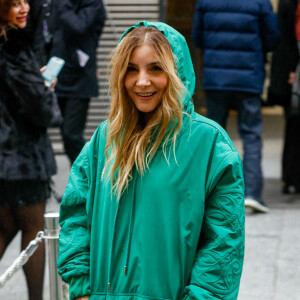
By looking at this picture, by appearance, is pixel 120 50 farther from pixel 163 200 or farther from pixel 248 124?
pixel 248 124

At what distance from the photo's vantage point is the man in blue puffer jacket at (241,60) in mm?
6449

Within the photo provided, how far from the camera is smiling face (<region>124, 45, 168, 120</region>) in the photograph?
2.58m

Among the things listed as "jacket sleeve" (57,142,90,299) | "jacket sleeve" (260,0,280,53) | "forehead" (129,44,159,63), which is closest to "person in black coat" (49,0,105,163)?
"jacket sleeve" (260,0,280,53)

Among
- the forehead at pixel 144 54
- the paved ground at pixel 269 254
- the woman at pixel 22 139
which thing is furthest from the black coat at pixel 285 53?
the forehead at pixel 144 54

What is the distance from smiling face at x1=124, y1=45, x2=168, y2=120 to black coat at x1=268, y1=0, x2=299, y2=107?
447cm

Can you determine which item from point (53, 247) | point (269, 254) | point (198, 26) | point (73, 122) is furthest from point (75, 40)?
point (53, 247)

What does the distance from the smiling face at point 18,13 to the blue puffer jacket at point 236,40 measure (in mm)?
2769

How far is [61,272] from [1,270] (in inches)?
115

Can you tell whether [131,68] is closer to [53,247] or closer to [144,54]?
[144,54]

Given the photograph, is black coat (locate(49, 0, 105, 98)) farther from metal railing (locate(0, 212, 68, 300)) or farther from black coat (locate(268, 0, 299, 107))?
metal railing (locate(0, 212, 68, 300))

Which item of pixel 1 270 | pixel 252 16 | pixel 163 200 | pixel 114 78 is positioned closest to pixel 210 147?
pixel 163 200

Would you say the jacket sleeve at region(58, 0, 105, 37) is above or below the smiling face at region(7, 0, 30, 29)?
below

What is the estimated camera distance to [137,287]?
2.56 m

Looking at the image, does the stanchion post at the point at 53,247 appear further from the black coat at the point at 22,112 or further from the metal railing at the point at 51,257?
the black coat at the point at 22,112
